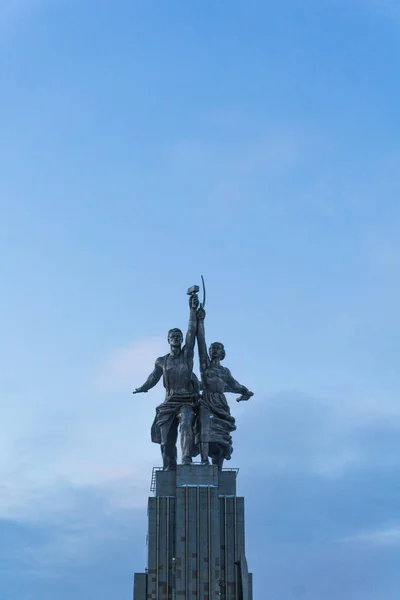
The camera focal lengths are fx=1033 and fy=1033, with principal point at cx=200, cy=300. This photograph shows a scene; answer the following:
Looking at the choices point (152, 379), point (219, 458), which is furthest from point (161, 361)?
point (219, 458)

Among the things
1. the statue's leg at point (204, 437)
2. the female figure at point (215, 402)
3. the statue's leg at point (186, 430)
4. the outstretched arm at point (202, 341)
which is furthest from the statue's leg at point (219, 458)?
the outstretched arm at point (202, 341)

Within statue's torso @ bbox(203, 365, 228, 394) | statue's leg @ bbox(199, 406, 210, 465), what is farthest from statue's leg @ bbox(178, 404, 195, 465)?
statue's torso @ bbox(203, 365, 228, 394)

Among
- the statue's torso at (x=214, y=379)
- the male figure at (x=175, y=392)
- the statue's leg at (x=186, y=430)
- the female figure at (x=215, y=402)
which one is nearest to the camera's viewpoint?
the statue's leg at (x=186, y=430)

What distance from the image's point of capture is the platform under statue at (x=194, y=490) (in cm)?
4694

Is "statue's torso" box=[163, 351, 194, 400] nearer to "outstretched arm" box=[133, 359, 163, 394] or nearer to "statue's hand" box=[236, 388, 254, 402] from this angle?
"outstretched arm" box=[133, 359, 163, 394]

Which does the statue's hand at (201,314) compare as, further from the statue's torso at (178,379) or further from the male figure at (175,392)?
the statue's torso at (178,379)

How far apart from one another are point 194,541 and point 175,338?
33.3 ft

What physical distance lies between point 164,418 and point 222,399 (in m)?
3.04

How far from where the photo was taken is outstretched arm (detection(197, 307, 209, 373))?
51.8 m

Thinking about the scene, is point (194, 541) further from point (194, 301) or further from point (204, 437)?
point (194, 301)

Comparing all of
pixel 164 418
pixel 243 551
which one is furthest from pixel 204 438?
pixel 243 551

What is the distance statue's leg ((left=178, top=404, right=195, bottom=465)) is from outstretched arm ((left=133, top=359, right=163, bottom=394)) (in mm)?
2478

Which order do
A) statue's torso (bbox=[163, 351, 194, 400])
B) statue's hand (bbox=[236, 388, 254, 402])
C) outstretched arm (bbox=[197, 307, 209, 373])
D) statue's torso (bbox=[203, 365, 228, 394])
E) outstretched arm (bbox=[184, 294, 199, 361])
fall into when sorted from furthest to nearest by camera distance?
statue's hand (bbox=[236, 388, 254, 402]) → outstretched arm (bbox=[197, 307, 209, 373]) → outstretched arm (bbox=[184, 294, 199, 361]) → statue's torso (bbox=[203, 365, 228, 394]) → statue's torso (bbox=[163, 351, 194, 400])

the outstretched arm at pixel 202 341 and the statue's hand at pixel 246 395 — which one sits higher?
the outstretched arm at pixel 202 341
